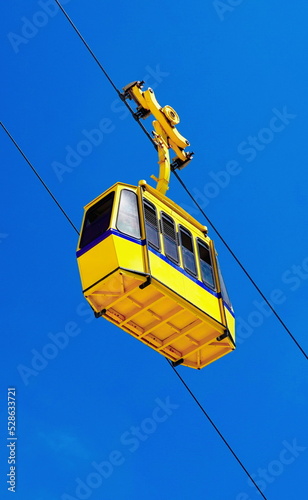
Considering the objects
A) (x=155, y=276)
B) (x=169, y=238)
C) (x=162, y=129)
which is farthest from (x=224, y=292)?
(x=162, y=129)

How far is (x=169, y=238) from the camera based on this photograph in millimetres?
18859

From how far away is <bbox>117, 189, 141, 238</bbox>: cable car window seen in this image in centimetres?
1806

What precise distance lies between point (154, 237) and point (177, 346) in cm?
203

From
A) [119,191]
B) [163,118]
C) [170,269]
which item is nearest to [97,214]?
[119,191]

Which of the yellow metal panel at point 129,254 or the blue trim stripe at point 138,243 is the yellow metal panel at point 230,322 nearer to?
the blue trim stripe at point 138,243

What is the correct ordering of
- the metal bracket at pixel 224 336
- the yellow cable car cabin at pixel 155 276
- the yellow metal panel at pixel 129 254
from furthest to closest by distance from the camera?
the metal bracket at pixel 224 336
the yellow cable car cabin at pixel 155 276
the yellow metal panel at pixel 129 254

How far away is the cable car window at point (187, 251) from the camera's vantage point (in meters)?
18.8

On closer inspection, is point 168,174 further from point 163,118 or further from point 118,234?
point 118,234

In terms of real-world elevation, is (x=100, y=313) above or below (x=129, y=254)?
below

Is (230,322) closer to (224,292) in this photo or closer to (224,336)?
(224,336)

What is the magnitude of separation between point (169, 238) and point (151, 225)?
440 mm

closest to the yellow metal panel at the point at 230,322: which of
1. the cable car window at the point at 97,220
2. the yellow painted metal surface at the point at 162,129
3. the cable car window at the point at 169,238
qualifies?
the cable car window at the point at 169,238

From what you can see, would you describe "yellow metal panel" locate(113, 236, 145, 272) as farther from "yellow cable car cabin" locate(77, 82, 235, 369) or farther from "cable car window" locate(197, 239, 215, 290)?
"cable car window" locate(197, 239, 215, 290)

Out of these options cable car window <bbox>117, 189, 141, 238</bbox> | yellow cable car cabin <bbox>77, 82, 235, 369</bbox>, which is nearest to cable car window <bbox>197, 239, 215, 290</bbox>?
yellow cable car cabin <bbox>77, 82, 235, 369</bbox>
